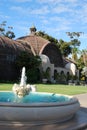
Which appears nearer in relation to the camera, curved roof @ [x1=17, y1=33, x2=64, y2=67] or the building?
the building

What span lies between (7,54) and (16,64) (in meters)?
2.29

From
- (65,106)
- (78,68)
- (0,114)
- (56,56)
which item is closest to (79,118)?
(65,106)

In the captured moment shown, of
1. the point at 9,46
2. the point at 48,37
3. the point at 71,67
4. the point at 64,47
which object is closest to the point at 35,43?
the point at 9,46

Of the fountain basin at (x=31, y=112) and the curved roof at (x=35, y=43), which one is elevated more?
the curved roof at (x=35, y=43)

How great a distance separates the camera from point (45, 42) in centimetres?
6028

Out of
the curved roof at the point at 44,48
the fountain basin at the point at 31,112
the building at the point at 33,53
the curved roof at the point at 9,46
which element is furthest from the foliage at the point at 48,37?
the fountain basin at the point at 31,112

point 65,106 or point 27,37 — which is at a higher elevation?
point 27,37

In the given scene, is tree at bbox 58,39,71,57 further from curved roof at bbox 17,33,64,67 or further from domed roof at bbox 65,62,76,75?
curved roof at bbox 17,33,64,67

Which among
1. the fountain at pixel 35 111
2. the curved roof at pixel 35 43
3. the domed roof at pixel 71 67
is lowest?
the fountain at pixel 35 111

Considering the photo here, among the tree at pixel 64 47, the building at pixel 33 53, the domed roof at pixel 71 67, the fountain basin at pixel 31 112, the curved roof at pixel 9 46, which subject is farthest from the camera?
the tree at pixel 64 47

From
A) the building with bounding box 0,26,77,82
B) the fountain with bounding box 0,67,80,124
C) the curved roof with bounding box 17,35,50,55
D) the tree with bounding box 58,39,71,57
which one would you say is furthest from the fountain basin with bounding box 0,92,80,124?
the tree with bounding box 58,39,71,57

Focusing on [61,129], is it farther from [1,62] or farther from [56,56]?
[56,56]

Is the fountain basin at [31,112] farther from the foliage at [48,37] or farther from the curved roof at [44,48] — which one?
the foliage at [48,37]

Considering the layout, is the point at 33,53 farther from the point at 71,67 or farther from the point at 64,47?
the point at 64,47
